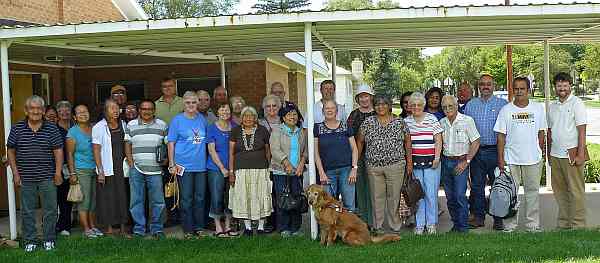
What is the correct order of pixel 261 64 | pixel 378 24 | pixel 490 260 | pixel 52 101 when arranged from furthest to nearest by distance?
pixel 261 64 → pixel 52 101 → pixel 378 24 → pixel 490 260

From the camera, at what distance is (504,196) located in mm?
7328

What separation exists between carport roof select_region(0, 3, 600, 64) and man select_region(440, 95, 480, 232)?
105cm

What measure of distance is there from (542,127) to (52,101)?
9.39 meters

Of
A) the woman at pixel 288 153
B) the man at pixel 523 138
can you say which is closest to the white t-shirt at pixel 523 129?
the man at pixel 523 138

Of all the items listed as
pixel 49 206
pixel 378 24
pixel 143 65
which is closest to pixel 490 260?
pixel 378 24

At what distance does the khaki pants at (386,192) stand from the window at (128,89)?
27.8 ft

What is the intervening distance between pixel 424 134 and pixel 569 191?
5.85ft

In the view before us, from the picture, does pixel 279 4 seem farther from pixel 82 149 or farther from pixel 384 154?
pixel 384 154

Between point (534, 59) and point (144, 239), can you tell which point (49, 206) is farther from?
point (534, 59)

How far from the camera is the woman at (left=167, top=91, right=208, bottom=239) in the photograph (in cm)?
747

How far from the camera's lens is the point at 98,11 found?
587 inches

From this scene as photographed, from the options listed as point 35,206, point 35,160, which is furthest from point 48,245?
point 35,160

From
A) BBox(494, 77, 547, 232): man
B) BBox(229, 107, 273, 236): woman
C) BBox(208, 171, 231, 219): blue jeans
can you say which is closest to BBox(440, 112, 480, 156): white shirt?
BBox(494, 77, 547, 232): man

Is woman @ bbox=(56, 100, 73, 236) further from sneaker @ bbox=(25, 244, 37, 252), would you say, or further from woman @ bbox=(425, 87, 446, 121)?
woman @ bbox=(425, 87, 446, 121)
